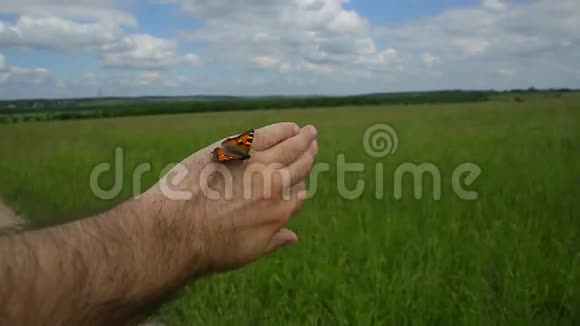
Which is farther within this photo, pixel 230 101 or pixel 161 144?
pixel 230 101

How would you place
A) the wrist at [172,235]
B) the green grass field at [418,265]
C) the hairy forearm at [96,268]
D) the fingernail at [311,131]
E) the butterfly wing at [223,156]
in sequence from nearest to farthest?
the hairy forearm at [96,268] < the wrist at [172,235] < the butterfly wing at [223,156] < the fingernail at [311,131] < the green grass field at [418,265]

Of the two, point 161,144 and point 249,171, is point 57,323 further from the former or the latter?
point 161,144

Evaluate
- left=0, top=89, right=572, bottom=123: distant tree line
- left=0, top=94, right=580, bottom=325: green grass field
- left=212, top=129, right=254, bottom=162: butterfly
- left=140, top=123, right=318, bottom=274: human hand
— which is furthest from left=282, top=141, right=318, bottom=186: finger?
left=0, top=89, right=572, bottom=123: distant tree line

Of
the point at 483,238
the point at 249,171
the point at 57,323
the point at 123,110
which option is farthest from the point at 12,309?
the point at 123,110

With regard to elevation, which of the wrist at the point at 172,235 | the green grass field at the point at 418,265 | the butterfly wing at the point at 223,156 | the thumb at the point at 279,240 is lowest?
the green grass field at the point at 418,265

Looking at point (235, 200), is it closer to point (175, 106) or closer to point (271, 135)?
point (271, 135)

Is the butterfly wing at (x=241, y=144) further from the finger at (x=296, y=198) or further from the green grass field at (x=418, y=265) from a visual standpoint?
the green grass field at (x=418, y=265)

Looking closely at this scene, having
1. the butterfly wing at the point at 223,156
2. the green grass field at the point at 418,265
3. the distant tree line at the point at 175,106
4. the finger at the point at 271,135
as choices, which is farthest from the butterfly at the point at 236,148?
the distant tree line at the point at 175,106
